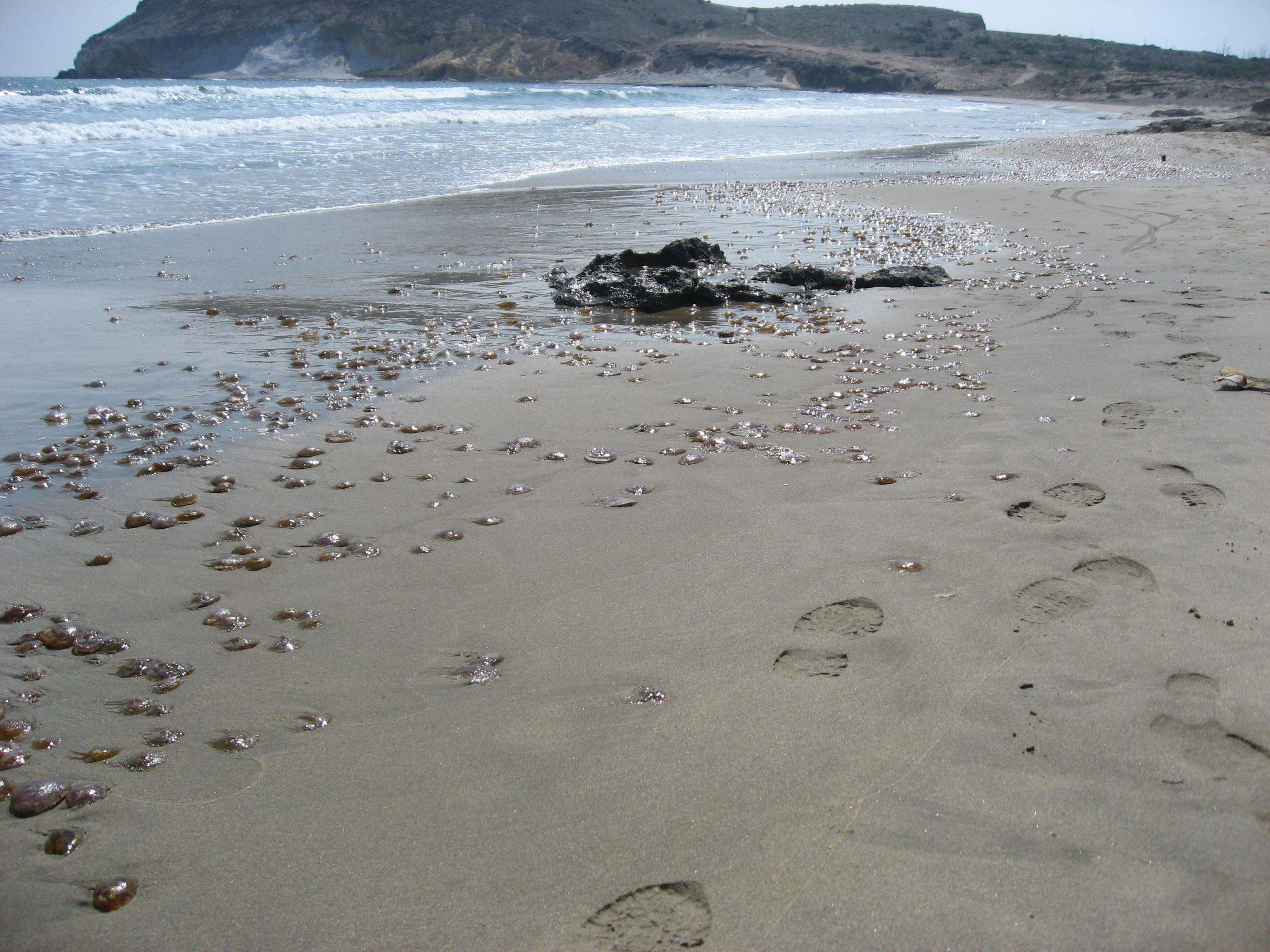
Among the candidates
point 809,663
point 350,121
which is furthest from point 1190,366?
point 350,121

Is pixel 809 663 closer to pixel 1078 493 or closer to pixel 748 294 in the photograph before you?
pixel 1078 493

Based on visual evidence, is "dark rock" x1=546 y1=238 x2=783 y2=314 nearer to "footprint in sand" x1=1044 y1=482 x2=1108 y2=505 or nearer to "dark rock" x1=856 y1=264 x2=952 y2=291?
"dark rock" x1=856 y1=264 x2=952 y2=291

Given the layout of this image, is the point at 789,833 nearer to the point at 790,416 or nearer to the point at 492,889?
the point at 492,889

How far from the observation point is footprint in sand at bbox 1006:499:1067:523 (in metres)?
2.87

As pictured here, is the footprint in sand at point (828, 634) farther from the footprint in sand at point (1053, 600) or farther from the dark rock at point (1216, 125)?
the dark rock at point (1216, 125)

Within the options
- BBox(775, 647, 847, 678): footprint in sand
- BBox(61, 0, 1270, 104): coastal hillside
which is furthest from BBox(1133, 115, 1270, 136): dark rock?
BBox(61, 0, 1270, 104): coastal hillside

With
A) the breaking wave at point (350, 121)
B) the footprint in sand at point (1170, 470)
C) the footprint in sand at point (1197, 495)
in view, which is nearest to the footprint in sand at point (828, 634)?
the footprint in sand at point (1197, 495)

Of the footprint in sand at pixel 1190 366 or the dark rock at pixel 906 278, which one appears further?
the dark rock at pixel 906 278

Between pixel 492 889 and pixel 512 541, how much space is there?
147 centimetres

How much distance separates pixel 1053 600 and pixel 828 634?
0.69m

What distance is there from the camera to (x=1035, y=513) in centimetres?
293

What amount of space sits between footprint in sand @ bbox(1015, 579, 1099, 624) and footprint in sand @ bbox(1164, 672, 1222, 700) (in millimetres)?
324

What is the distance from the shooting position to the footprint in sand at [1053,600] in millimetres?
2352

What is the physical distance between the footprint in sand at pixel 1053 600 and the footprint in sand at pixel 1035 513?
41cm
